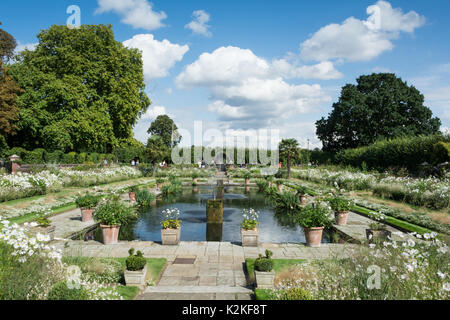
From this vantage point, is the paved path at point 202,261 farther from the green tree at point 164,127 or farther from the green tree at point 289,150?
the green tree at point 164,127

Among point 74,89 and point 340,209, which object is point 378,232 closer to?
point 340,209

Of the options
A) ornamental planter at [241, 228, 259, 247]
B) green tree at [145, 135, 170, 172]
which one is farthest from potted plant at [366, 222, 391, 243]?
green tree at [145, 135, 170, 172]

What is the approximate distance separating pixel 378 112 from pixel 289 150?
14385 millimetres

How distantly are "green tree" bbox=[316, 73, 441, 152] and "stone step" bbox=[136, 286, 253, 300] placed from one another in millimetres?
36007

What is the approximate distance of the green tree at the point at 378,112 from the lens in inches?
1378

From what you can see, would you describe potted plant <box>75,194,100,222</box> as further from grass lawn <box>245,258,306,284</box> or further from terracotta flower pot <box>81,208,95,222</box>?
grass lawn <box>245,258,306,284</box>

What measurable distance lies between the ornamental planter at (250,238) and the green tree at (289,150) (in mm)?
23837

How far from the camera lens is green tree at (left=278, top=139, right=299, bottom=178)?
31.0 m

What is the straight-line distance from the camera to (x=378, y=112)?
3644 centimetres

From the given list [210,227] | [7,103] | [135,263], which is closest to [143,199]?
[210,227]
